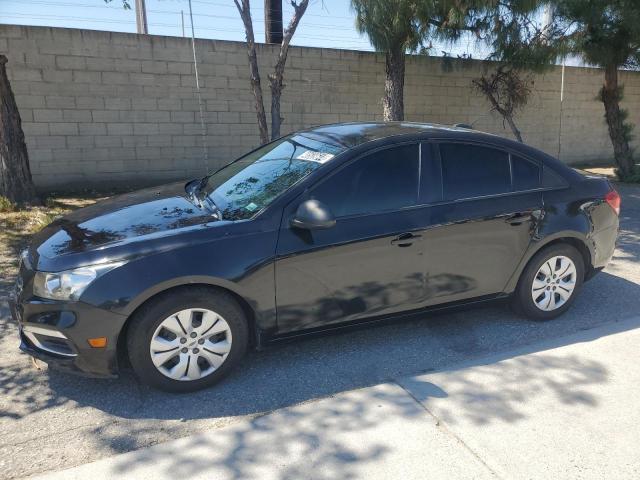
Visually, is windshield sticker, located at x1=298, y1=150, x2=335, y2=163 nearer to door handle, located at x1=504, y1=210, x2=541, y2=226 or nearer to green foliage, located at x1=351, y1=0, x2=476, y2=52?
door handle, located at x1=504, y1=210, x2=541, y2=226

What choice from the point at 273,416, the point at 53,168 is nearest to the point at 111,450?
the point at 273,416

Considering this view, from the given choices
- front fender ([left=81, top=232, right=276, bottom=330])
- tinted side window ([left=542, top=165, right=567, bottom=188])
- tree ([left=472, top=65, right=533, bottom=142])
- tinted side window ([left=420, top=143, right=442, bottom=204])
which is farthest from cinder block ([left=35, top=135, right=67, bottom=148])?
tree ([left=472, top=65, right=533, bottom=142])

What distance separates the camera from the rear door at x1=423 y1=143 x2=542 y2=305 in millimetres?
3725

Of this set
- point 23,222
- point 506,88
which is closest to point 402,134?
point 23,222

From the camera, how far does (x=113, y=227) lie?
3.38 m

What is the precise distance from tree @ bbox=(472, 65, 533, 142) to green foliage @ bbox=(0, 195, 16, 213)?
30.6 ft

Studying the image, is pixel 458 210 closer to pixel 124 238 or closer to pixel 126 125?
pixel 124 238

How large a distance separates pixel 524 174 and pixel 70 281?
3.30 meters

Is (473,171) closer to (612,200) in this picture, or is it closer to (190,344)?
(612,200)

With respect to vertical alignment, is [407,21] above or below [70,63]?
above

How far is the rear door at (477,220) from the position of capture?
372cm

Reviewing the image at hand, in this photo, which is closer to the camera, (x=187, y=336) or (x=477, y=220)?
(x=187, y=336)

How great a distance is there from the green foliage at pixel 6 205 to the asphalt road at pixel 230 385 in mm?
3430

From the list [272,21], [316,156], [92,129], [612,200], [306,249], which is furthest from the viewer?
[272,21]
